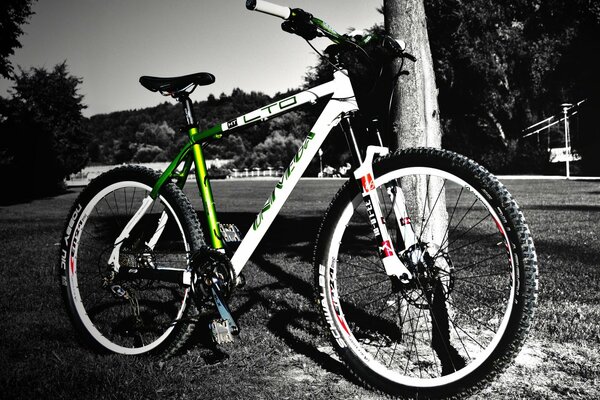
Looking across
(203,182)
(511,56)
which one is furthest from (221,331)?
(511,56)

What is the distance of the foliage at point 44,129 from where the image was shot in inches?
1335

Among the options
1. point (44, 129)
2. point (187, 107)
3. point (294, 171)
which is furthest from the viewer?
point (44, 129)

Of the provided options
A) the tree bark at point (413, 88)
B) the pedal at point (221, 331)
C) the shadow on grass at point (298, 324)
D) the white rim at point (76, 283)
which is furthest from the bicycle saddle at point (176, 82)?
the shadow on grass at point (298, 324)

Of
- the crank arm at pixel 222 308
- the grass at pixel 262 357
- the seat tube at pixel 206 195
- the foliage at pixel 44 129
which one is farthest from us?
the foliage at pixel 44 129

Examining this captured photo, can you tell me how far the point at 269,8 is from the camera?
9.57 feet

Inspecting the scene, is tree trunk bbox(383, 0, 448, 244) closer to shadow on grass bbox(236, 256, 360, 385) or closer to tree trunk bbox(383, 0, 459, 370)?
tree trunk bbox(383, 0, 459, 370)

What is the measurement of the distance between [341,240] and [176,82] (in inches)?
59.4

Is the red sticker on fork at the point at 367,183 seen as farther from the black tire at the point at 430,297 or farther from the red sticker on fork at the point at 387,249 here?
the red sticker on fork at the point at 387,249

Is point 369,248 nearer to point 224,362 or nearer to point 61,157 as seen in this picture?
point 224,362

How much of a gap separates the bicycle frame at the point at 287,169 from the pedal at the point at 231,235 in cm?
4

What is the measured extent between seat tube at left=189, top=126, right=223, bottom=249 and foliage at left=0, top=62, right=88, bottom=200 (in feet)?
103

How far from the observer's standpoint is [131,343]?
3938 millimetres

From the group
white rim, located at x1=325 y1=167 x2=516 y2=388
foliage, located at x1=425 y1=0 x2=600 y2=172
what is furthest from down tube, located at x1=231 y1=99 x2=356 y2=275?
foliage, located at x1=425 y1=0 x2=600 y2=172

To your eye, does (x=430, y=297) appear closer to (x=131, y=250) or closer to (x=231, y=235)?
(x=231, y=235)
